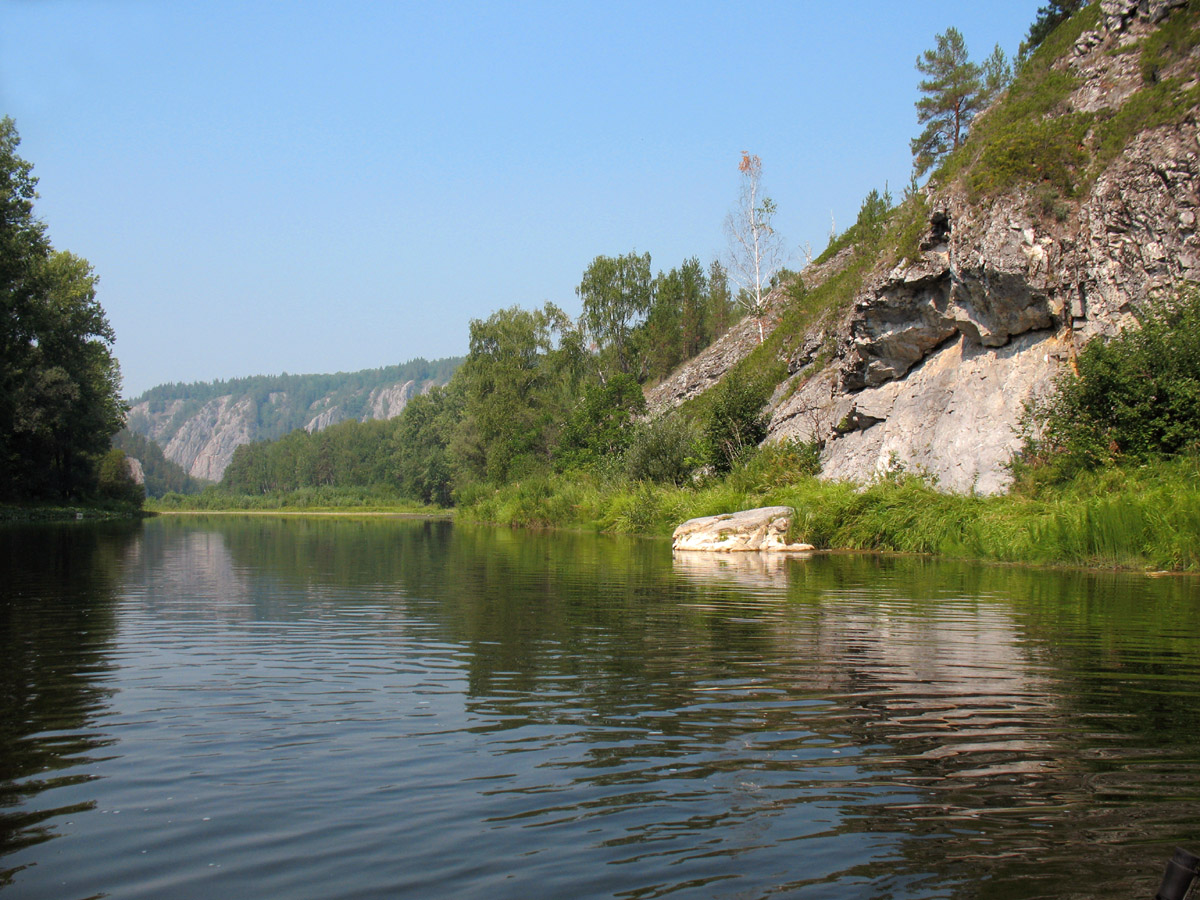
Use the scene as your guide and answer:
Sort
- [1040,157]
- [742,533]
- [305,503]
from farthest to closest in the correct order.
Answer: [305,503], [1040,157], [742,533]

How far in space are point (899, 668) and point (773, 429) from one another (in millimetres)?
29290

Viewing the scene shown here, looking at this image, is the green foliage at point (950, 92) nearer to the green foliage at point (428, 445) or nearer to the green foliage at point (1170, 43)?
the green foliage at point (1170, 43)

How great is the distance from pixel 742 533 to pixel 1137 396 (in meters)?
10.3

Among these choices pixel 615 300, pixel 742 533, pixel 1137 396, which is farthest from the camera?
pixel 615 300

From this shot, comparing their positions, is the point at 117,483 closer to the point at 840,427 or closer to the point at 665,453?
the point at 665,453

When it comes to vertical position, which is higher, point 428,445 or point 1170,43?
point 1170,43

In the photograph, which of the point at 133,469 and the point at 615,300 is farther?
the point at 133,469

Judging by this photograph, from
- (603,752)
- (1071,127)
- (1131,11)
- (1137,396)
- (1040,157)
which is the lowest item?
(603,752)

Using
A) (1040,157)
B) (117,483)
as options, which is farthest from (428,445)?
(1040,157)

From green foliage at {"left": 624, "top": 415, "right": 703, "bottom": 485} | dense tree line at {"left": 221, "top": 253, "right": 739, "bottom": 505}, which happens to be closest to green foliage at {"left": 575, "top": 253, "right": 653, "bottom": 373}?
dense tree line at {"left": 221, "top": 253, "right": 739, "bottom": 505}

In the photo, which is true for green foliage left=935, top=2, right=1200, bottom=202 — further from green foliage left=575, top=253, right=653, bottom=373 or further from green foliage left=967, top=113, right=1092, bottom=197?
green foliage left=575, top=253, right=653, bottom=373

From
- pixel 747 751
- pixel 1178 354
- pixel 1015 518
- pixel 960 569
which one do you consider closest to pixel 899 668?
pixel 747 751

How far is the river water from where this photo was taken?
3848 millimetres

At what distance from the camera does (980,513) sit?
21203 millimetres
